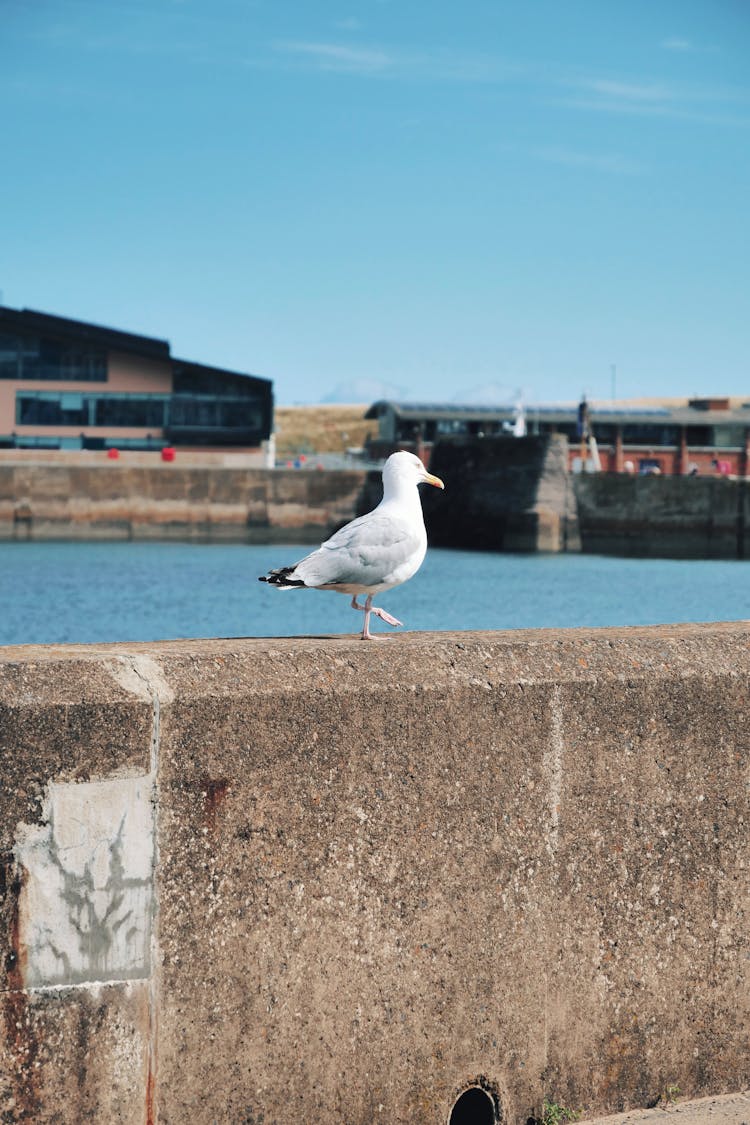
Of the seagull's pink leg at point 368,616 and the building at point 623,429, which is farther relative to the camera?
the building at point 623,429

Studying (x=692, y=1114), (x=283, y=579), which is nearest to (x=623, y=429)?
(x=283, y=579)

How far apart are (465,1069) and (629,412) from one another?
4075 inches

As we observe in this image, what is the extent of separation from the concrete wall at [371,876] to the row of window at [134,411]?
80177 millimetres

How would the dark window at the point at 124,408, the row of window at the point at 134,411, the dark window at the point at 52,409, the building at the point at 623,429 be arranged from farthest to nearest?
the building at the point at 623,429, the dark window at the point at 52,409, the dark window at the point at 124,408, the row of window at the point at 134,411

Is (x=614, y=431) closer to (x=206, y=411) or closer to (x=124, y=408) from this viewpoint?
(x=206, y=411)

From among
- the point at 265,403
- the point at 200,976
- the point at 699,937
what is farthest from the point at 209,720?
the point at 265,403

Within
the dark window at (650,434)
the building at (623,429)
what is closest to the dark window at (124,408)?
the building at (623,429)

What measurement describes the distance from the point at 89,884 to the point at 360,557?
1.87 metres

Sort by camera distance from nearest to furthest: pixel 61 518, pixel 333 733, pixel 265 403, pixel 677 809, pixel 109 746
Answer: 1. pixel 109 746
2. pixel 333 733
3. pixel 677 809
4. pixel 61 518
5. pixel 265 403

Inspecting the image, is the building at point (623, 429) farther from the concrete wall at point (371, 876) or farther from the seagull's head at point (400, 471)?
the concrete wall at point (371, 876)

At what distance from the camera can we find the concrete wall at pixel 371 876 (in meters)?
3.28

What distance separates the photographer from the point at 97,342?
275ft

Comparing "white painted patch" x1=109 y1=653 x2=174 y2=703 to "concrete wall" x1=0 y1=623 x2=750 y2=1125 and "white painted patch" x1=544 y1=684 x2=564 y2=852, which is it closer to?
"concrete wall" x1=0 y1=623 x2=750 y2=1125

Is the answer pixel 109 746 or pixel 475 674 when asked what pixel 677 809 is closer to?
pixel 475 674
